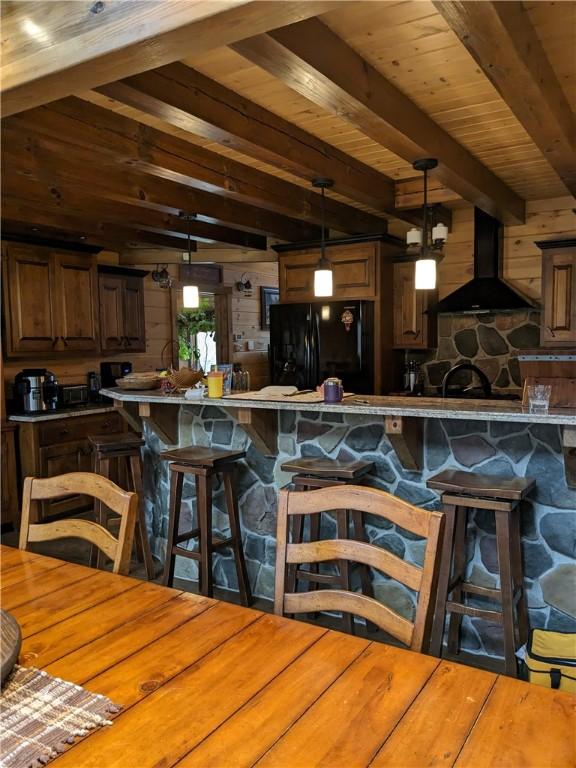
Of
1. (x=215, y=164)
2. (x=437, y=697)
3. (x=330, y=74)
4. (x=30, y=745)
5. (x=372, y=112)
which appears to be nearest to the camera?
(x=30, y=745)

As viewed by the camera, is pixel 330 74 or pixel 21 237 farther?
pixel 21 237

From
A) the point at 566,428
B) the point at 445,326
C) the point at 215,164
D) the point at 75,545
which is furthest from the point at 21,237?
the point at 566,428

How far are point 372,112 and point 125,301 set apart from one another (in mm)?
3639

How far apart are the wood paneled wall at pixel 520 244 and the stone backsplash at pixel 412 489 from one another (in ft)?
9.05

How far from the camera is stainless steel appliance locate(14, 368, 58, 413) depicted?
4.62 metres

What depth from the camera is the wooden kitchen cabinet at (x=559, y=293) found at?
4.30 m

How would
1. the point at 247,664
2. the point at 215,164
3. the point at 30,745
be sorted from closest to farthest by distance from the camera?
the point at 30,745, the point at 247,664, the point at 215,164

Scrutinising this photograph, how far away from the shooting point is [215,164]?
344 cm

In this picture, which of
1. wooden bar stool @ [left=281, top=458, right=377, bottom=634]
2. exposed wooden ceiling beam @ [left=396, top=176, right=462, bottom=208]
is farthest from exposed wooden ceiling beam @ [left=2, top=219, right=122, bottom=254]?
wooden bar stool @ [left=281, top=458, right=377, bottom=634]

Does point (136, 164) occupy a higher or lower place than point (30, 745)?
higher

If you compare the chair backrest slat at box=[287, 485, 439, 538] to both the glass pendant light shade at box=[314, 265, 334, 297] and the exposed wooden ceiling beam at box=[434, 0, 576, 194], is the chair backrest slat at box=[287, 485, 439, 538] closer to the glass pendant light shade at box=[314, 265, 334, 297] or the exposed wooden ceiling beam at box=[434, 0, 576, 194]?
the exposed wooden ceiling beam at box=[434, 0, 576, 194]

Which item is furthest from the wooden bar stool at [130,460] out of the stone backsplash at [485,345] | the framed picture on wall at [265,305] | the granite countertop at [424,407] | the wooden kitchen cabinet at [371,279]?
the framed picture on wall at [265,305]

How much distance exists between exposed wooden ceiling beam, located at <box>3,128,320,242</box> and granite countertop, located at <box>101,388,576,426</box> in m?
1.40

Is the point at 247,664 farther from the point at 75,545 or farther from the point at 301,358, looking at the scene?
the point at 301,358
